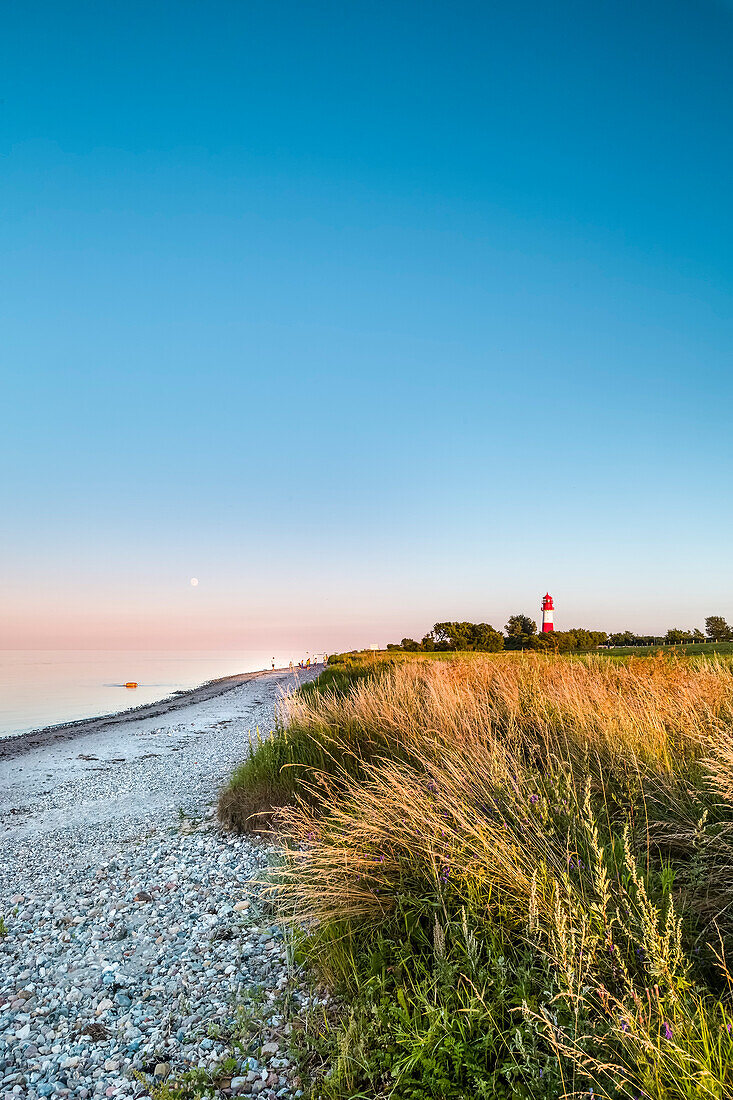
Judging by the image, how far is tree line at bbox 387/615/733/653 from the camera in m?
28.5

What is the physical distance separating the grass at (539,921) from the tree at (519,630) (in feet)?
122

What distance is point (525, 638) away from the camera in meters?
41.8

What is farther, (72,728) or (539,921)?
(72,728)

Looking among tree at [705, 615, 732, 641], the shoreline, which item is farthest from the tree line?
the shoreline

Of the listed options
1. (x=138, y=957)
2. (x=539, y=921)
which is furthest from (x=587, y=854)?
(x=138, y=957)

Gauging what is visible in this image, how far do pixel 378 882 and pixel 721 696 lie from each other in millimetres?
4074

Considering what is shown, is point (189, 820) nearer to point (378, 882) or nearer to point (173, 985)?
point (173, 985)

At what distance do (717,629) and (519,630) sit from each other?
64.1ft

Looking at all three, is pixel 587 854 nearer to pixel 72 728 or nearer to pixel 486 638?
pixel 72 728

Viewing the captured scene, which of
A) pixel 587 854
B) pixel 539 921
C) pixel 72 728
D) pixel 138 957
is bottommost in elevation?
pixel 72 728

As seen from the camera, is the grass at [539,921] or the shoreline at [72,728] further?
the shoreline at [72,728]

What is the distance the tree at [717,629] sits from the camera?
27500mm

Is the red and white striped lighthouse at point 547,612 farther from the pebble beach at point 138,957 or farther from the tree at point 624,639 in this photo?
the pebble beach at point 138,957

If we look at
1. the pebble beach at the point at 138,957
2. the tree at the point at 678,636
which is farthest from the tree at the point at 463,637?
the pebble beach at the point at 138,957
